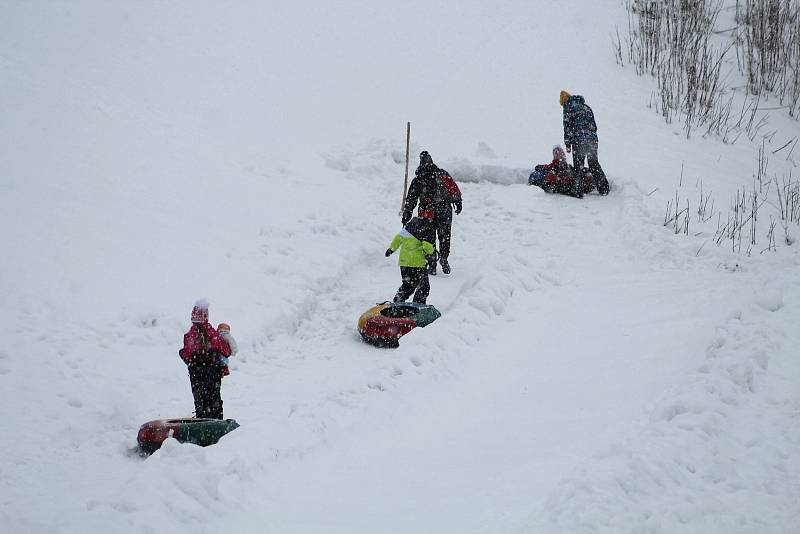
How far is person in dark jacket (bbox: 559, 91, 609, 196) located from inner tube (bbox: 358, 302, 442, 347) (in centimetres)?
527

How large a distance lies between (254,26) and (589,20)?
379 inches

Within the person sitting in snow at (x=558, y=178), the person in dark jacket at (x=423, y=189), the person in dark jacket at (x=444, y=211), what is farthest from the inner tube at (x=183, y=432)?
the person sitting in snow at (x=558, y=178)

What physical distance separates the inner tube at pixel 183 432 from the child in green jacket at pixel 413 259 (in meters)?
3.68

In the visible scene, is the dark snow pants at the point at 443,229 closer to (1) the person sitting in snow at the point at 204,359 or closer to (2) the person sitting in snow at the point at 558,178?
Result: (2) the person sitting in snow at the point at 558,178

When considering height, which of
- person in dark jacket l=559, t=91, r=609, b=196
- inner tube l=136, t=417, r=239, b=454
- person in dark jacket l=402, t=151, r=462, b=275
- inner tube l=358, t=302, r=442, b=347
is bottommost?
inner tube l=136, t=417, r=239, b=454

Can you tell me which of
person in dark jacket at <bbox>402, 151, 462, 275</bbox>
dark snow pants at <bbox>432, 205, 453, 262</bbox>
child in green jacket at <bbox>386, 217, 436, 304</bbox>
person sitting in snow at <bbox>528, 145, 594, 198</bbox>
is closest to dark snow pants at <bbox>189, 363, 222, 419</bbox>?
child in green jacket at <bbox>386, 217, 436, 304</bbox>

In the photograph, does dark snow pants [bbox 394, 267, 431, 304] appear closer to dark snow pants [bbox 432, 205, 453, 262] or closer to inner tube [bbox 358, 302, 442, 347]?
inner tube [bbox 358, 302, 442, 347]

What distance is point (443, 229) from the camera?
423 inches

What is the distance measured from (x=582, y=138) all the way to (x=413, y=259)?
16.6ft

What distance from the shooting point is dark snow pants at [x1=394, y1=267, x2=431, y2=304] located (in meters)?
9.41

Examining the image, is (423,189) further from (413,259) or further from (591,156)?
(591,156)

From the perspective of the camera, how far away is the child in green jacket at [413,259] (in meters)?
9.33

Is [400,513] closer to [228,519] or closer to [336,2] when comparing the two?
[228,519]

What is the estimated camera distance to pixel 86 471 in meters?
6.09
